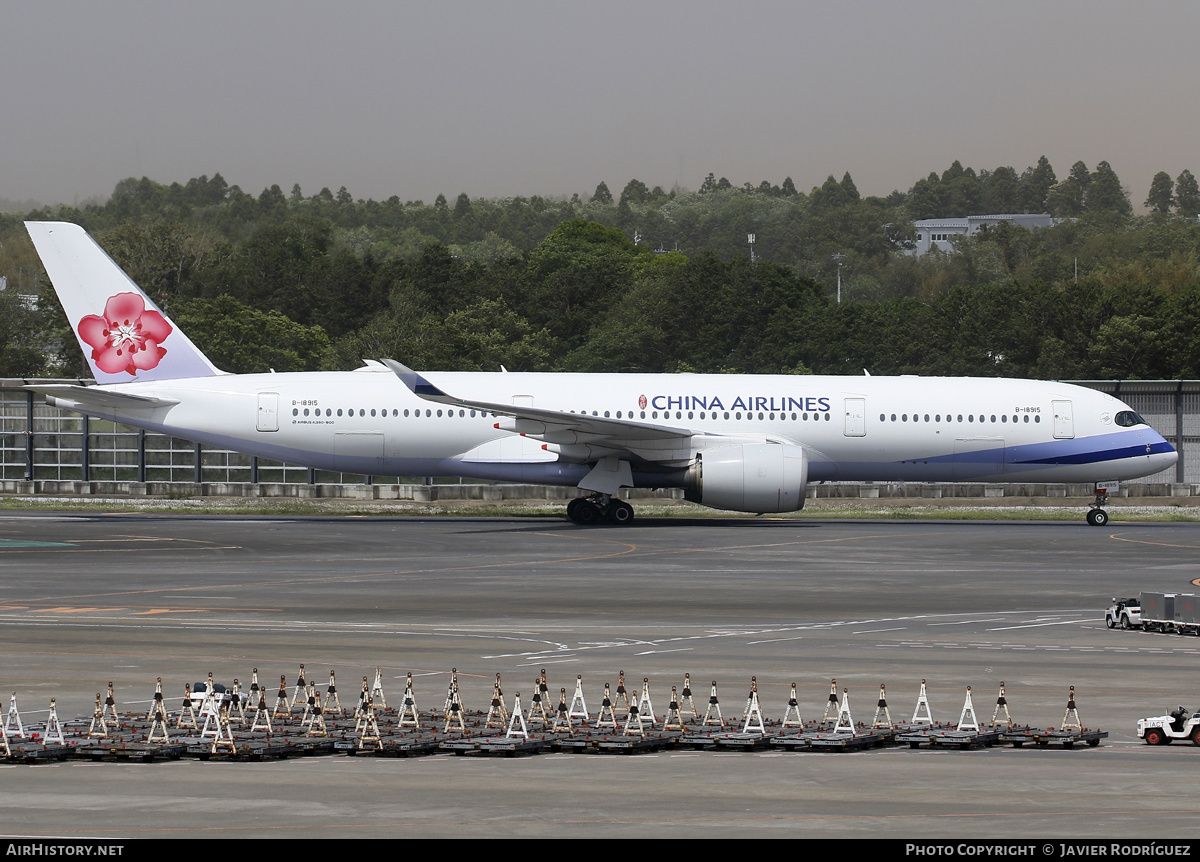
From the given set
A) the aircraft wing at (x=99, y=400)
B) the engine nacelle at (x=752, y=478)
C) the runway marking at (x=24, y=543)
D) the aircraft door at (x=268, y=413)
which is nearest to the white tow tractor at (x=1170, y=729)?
the engine nacelle at (x=752, y=478)

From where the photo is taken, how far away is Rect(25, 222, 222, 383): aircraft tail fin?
40.3 m

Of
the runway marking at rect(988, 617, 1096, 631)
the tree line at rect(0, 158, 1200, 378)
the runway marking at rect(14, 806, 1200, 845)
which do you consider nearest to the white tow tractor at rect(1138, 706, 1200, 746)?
the runway marking at rect(14, 806, 1200, 845)

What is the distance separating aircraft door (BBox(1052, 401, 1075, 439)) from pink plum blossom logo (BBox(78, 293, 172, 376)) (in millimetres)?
26061

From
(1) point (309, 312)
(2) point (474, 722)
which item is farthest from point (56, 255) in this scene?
(1) point (309, 312)

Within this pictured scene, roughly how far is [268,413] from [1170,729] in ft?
99.6

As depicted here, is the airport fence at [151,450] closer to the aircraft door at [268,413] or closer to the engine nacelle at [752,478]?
the aircraft door at [268,413]

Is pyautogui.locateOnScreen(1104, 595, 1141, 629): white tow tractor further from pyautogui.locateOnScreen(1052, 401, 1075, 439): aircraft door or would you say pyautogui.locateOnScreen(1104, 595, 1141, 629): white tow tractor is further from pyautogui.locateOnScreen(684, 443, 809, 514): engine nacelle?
pyautogui.locateOnScreen(1052, 401, 1075, 439): aircraft door

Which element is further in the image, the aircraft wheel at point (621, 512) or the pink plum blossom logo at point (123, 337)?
the pink plum blossom logo at point (123, 337)

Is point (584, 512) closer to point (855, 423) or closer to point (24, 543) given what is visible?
point (855, 423)

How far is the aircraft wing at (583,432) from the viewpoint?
3603 centimetres

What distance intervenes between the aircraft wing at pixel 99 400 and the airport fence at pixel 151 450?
37.4ft

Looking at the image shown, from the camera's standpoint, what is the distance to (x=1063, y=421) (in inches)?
1576

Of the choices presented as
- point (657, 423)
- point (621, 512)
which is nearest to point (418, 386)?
point (657, 423)
